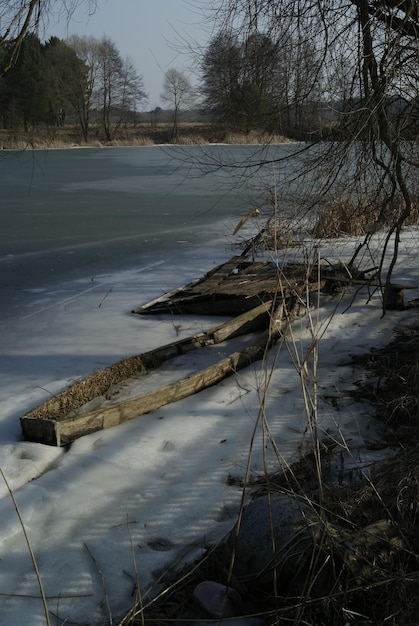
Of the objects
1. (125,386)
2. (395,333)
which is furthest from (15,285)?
(395,333)

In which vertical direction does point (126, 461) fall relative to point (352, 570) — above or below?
below

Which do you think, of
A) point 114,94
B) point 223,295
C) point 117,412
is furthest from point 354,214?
point 114,94

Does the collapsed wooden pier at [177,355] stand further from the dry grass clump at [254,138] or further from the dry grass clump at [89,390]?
the dry grass clump at [254,138]

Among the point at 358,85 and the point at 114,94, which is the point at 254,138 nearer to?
the point at 358,85

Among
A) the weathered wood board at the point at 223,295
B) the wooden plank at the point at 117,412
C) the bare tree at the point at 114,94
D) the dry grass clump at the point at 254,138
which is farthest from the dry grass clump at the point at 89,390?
the bare tree at the point at 114,94

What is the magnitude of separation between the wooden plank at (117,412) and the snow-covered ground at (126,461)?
0.06 metres

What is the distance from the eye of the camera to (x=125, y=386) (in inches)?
207

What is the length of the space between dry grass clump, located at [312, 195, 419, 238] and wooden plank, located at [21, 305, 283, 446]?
1.34 metres

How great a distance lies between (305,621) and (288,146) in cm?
526

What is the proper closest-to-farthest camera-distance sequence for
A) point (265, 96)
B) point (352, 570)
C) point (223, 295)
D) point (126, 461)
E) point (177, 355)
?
point (352, 570) < point (126, 461) < point (177, 355) < point (265, 96) < point (223, 295)

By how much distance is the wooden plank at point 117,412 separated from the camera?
13.6 ft

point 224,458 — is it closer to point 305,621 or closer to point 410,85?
point 305,621

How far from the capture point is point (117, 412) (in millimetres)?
4410

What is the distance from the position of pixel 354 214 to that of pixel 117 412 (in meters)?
5.26
